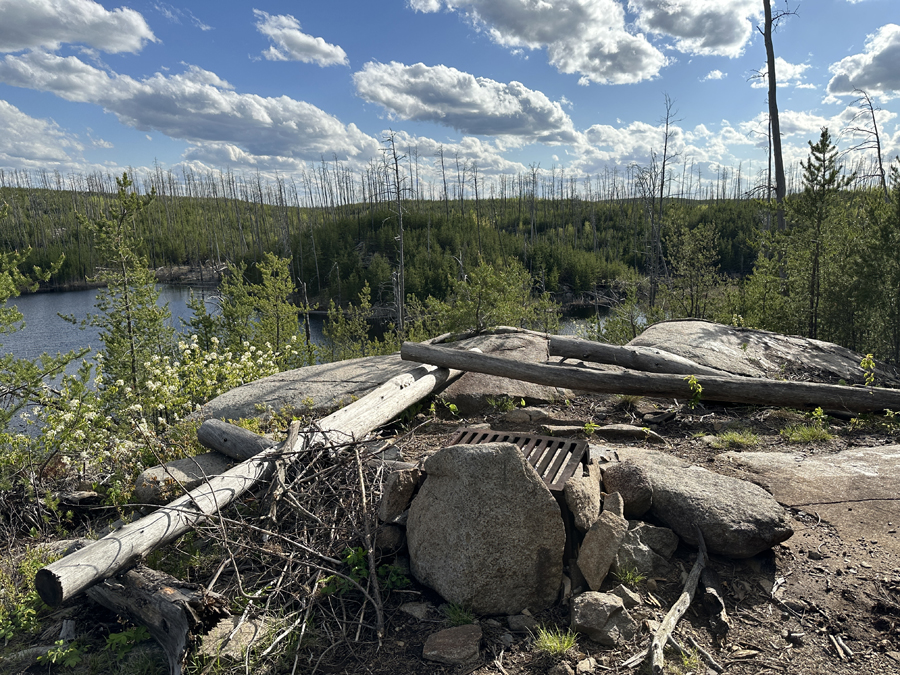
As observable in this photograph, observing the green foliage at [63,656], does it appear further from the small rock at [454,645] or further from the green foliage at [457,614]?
the green foliage at [457,614]

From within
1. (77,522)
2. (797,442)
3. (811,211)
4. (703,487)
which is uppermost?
(811,211)

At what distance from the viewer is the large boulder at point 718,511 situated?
12.4 ft

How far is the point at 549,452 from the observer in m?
4.75

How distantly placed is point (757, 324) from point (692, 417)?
7807 millimetres

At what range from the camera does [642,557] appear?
12.4 ft

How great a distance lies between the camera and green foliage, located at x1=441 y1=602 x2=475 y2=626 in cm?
355

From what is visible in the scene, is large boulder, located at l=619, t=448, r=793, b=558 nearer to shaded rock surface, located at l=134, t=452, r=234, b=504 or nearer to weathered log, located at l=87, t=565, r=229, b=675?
weathered log, located at l=87, t=565, r=229, b=675

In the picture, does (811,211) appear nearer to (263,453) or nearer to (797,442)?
(797,442)

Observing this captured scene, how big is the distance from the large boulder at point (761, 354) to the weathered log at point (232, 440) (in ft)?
21.5

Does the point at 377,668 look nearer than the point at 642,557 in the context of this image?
Yes

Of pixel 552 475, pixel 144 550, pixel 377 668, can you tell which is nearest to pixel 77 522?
pixel 144 550

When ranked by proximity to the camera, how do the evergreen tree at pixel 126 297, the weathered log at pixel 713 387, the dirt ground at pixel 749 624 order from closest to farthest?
the dirt ground at pixel 749 624, the weathered log at pixel 713 387, the evergreen tree at pixel 126 297

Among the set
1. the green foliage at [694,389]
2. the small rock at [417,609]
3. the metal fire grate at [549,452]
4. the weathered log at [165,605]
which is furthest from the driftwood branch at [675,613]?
the green foliage at [694,389]

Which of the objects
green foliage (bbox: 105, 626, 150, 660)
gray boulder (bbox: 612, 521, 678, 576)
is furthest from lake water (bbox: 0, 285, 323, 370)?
gray boulder (bbox: 612, 521, 678, 576)
